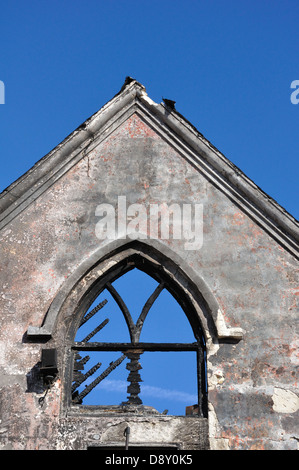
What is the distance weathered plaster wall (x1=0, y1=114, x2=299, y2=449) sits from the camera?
733cm

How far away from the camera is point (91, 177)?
876 centimetres

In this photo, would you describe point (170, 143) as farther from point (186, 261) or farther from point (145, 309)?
point (145, 309)

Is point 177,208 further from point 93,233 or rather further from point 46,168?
point 46,168

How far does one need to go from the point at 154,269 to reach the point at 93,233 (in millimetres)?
921

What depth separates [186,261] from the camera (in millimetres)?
8188

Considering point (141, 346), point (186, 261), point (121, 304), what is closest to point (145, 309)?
point (121, 304)

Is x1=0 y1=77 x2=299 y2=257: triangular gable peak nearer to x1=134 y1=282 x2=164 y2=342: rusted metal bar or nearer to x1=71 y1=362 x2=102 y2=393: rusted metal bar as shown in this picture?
x1=134 y1=282 x2=164 y2=342: rusted metal bar

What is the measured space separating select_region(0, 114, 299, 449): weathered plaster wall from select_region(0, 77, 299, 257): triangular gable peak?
0.10m

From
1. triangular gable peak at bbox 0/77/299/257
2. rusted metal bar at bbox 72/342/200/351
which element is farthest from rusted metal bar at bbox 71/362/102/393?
triangular gable peak at bbox 0/77/299/257

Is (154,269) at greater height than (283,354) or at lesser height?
greater

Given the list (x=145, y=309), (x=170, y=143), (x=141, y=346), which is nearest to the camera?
(x=141, y=346)

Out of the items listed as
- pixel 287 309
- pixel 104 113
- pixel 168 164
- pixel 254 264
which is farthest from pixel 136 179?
pixel 287 309

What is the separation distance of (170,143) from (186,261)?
182cm

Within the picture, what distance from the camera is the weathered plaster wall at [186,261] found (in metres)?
7.33
